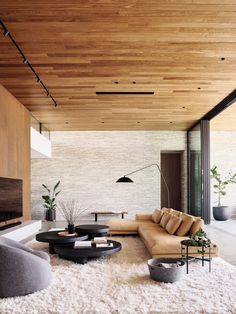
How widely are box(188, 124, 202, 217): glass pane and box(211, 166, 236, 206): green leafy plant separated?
0.84 meters

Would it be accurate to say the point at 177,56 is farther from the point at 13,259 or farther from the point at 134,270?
the point at 13,259

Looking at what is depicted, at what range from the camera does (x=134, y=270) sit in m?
4.61

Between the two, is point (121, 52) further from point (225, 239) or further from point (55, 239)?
point (225, 239)

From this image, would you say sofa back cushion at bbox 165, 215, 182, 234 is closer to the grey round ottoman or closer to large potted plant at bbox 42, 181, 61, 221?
the grey round ottoman

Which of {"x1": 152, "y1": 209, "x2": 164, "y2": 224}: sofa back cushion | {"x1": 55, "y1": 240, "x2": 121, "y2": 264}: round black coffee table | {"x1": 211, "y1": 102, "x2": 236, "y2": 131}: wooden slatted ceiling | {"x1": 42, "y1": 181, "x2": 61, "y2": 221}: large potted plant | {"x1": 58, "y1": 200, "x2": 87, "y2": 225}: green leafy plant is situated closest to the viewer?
{"x1": 55, "y1": 240, "x2": 121, "y2": 264}: round black coffee table

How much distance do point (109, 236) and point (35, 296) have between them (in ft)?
12.9

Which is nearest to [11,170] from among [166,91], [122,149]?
[166,91]

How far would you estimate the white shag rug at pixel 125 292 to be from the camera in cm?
327

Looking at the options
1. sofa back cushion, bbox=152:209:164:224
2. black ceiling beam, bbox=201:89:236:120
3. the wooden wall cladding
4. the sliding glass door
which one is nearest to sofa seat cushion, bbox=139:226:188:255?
sofa back cushion, bbox=152:209:164:224

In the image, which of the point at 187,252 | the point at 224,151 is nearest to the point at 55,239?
the point at 187,252

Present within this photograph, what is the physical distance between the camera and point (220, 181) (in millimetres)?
11633

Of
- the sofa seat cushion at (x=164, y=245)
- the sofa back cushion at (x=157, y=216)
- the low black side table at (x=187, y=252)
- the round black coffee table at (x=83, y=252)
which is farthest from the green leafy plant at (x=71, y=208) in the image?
the low black side table at (x=187, y=252)

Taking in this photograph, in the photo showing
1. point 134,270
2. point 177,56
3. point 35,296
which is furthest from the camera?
point 177,56

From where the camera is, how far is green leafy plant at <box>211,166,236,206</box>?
11.7m
